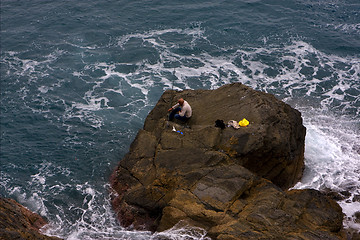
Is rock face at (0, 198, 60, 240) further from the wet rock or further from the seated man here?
the wet rock

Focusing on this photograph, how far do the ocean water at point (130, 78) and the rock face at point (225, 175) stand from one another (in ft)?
3.50

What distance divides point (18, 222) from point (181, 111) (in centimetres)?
903

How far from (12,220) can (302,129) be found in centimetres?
1513

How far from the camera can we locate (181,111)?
18125 millimetres

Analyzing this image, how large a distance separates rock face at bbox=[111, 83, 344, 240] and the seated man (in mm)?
536

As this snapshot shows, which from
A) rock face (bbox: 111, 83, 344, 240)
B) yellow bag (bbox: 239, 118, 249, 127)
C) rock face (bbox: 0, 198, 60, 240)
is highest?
yellow bag (bbox: 239, 118, 249, 127)

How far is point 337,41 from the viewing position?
32844mm

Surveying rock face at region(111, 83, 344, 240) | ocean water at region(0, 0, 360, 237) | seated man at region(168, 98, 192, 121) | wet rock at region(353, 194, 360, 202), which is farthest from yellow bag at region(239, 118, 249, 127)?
wet rock at region(353, 194, 360, 202)

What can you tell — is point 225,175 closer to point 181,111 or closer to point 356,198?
point 181,111

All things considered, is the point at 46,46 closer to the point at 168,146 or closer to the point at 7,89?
the point at 7,89

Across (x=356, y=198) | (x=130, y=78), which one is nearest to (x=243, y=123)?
(x=356, y=198)

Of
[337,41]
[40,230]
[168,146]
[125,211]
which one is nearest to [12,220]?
[40,230]

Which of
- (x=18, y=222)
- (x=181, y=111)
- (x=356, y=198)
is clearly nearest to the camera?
(x=18, y=222)

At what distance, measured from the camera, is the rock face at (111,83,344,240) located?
45.6 feet
